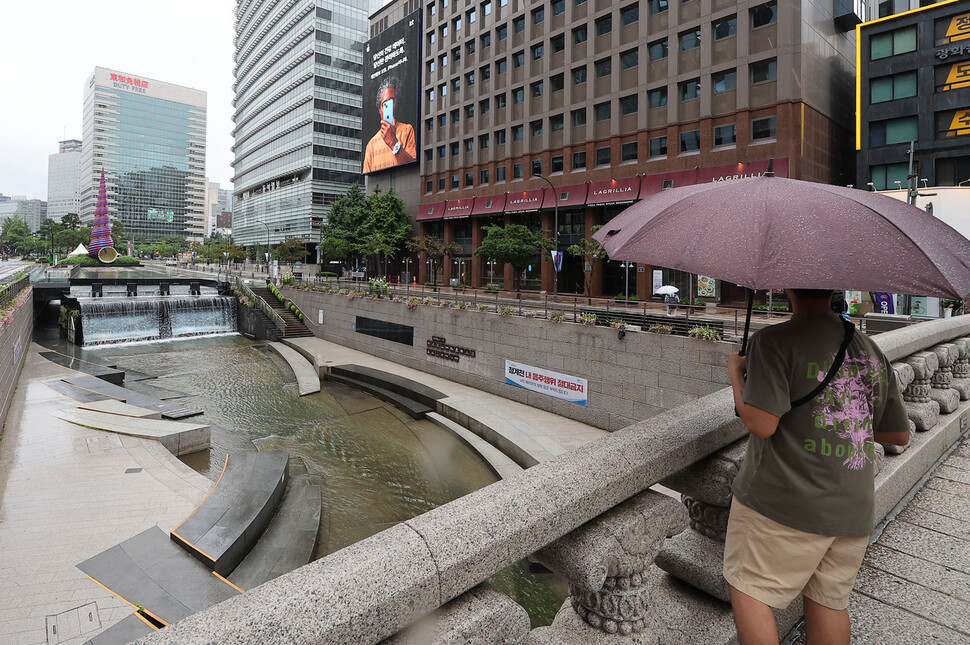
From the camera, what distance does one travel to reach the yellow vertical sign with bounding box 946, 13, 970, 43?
3077 cm

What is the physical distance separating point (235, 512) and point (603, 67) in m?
37.8

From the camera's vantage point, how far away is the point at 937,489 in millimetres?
4477

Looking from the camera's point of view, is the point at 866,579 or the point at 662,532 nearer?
the point at 662,532

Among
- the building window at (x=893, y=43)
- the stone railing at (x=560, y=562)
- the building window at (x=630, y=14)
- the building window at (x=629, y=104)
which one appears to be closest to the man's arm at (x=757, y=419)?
the stone railing at (x=560, y=562)

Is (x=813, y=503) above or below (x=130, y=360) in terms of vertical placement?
above

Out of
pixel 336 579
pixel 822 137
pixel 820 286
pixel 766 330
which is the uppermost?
pixel 822 137

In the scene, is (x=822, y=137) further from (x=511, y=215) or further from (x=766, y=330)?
(x=766, y=330)

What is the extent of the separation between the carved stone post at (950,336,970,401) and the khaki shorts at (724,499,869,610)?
533 centimetres

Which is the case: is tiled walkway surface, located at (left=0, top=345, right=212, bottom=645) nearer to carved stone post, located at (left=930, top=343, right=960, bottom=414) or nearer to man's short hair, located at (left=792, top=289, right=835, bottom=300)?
man's short hair, located at (left=792, top=289, right=835, bottom=300)

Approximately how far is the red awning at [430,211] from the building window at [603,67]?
19252mm

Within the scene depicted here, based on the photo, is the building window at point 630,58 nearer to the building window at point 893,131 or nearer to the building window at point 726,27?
the building window at point 726,27

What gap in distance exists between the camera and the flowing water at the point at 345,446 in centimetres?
1134

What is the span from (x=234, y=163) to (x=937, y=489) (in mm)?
124204

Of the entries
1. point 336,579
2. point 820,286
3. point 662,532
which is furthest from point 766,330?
point 336,579
